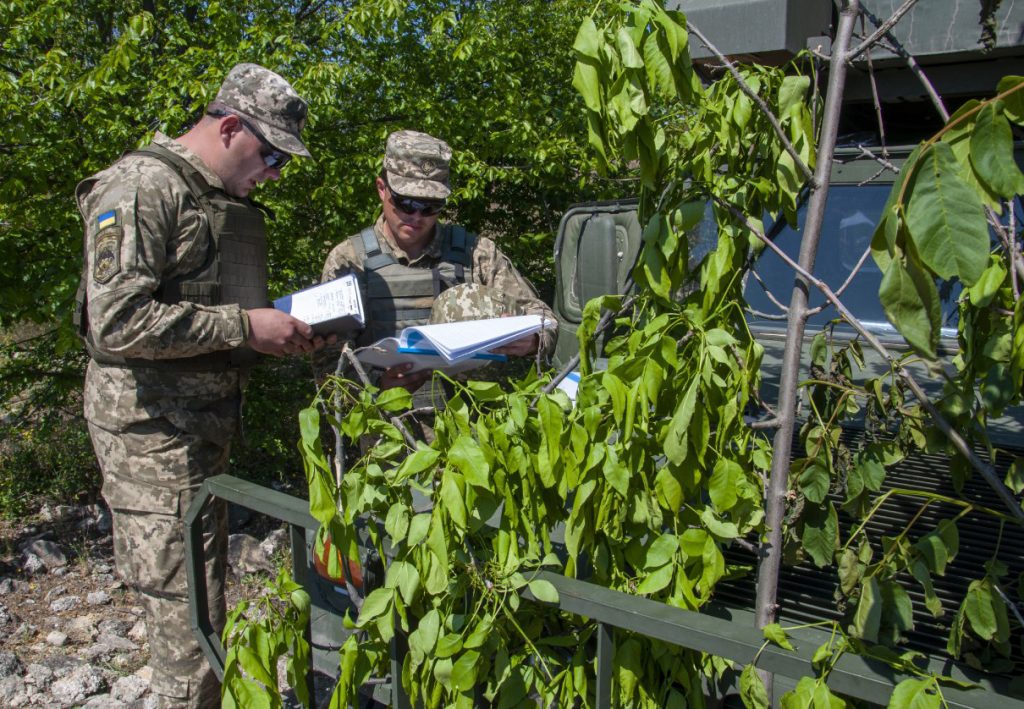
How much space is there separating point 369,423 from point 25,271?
3302 mm

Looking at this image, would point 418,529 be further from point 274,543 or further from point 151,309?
point 274,543

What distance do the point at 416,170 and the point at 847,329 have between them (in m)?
1.57

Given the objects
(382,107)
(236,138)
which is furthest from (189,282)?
(382,107)

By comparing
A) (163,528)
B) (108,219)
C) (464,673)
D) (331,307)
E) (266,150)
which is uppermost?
(266,150)

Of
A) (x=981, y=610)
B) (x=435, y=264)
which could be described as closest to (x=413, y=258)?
(x=435, y=264)

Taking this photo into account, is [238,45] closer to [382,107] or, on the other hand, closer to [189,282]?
[382,107]

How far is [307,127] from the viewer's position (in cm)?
436

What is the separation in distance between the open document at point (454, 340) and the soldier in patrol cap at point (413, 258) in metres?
0.48

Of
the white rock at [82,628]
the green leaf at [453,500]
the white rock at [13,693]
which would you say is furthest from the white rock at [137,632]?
the green leaf at [453,500]

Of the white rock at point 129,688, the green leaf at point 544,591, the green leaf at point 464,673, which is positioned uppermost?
the green leaf at point 544,591

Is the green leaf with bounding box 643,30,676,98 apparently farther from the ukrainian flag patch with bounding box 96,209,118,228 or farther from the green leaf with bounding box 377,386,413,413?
the ukrainian flag patch with bounding box 96,209,118,228

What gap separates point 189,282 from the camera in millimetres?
2562

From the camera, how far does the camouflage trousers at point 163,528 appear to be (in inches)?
99.7

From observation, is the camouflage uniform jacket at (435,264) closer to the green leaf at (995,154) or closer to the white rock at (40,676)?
the white rock at (40,676)
